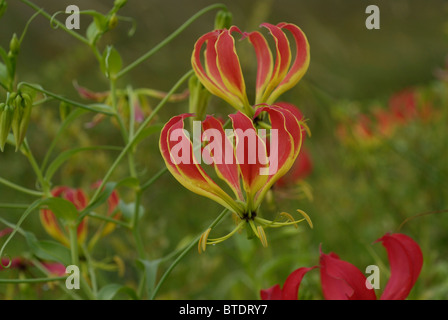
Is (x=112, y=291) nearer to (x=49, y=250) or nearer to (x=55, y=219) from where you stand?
(x=49, y=250)

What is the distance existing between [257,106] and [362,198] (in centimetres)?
127

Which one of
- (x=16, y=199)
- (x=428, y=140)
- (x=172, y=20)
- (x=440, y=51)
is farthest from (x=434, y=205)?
(x=440, y=51)

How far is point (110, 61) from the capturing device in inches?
27.7

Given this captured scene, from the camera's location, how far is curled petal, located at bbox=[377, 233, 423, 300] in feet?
2.21

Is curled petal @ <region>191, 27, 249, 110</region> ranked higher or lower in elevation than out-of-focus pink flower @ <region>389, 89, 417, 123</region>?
lower

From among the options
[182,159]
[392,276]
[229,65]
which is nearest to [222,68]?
[229,65]

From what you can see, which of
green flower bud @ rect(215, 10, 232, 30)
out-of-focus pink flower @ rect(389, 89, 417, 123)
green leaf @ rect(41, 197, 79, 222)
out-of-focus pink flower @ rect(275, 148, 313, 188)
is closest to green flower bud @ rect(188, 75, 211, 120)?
green flower bud @ rect(215, 10, 232, 30)

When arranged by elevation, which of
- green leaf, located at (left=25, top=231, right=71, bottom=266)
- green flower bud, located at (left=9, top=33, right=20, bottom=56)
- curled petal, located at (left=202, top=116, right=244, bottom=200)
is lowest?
green leaf, located at (left=25, top=231, right=71, bottom=266)

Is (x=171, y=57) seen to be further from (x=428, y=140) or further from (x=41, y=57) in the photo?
(x=428, y=140)

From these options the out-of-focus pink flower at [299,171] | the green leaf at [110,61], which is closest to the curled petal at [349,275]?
the green leaf at [110,61]

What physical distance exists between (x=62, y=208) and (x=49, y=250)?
0.21 ft

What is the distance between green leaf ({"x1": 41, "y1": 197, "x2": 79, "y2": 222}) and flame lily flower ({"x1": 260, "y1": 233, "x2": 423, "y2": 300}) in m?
0.24

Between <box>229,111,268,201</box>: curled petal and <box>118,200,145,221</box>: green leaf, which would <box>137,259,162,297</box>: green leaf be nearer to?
<box>118,200,145,221</box>: green leaf

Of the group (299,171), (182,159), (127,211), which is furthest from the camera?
(299,171)
